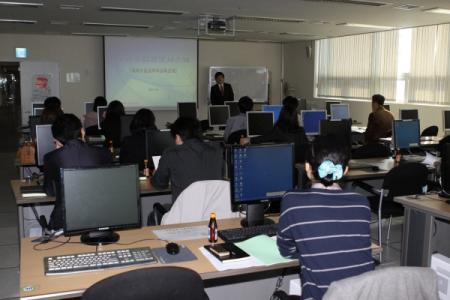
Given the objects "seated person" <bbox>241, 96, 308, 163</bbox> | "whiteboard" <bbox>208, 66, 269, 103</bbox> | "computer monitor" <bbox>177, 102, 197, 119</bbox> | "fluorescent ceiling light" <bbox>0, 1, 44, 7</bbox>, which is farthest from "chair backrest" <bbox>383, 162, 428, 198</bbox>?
"whiteboard" <bbox>208, 66, 269, 103</bbox>

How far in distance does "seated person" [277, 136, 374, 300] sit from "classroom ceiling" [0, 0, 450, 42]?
5.00m

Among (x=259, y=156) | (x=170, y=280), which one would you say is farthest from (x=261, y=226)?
(x=170, y=280)

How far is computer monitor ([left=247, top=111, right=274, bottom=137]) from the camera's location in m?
7.29

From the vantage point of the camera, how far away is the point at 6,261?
14.3 feet

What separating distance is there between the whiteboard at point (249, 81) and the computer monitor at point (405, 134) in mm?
7104

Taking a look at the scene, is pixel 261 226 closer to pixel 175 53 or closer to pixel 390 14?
pixel 390 14

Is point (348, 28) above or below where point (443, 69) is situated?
above

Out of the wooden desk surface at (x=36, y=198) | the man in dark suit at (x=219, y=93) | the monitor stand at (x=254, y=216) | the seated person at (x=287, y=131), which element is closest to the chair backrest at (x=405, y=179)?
the seated person at (x=287, y=131)

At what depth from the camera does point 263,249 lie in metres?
2.41

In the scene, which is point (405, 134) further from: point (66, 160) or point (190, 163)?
point (66, 160)

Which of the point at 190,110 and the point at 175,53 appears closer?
the point at 190,110

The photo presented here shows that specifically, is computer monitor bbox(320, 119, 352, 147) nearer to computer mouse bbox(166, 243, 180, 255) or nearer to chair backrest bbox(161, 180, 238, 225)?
chair backrest bbox(161, 180, 238, 225)

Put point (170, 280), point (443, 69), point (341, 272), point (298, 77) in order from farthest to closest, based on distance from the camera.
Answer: point (298, 77), point (443, 69), point (341, 272), point (170, 280)

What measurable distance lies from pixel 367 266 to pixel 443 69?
7.69 meters
